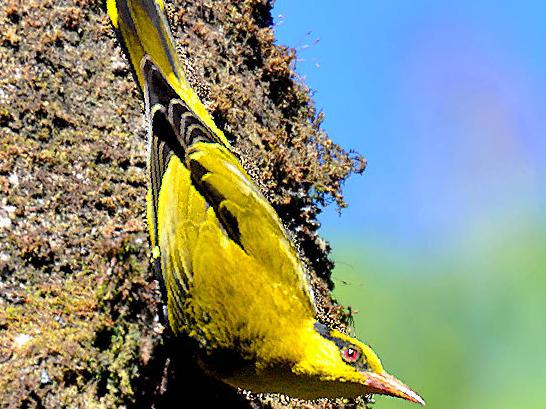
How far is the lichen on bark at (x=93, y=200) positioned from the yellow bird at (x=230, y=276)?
31cm

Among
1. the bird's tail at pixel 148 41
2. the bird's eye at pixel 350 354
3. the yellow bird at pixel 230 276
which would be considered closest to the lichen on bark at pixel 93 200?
the yellow bird at pixel 230 276

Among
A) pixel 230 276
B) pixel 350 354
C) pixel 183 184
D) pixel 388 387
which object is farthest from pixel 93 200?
pixel 388 387

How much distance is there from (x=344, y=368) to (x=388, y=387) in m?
0.21

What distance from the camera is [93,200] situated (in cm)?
374

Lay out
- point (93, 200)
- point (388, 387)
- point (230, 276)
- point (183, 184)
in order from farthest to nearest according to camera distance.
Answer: point (93, 200) < point (183, 184) < point (230, 276) < point (388, 387)

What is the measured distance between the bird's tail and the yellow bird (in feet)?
0.34

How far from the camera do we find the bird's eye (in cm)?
291

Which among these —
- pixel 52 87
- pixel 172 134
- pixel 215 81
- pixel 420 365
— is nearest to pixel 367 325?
pixel 420 365

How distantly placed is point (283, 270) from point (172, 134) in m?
0.97

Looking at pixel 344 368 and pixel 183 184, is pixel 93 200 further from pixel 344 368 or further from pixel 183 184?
pixel 344 368

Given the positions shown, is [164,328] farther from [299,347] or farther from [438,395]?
[438,395]

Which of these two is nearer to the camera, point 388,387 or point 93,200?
point 388,387

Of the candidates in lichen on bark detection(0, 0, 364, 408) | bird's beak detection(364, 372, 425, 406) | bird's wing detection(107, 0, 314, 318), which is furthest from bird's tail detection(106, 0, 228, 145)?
bird's beak detection(364, 372, 425, 406)

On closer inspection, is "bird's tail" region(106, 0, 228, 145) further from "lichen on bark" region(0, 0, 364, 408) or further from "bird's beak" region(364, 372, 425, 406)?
"bird's beak" region(364, 372, 425, 406)
